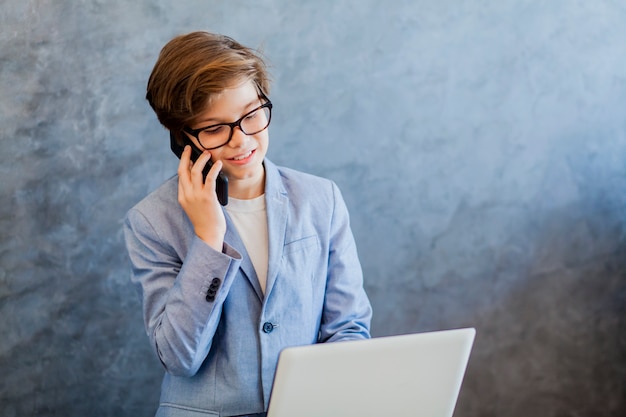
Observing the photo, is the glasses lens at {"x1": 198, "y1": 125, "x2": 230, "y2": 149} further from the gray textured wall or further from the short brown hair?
the gray textured wall

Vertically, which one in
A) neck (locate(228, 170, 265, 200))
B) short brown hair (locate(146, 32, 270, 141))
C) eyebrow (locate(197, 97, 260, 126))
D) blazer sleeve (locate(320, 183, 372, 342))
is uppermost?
short brown hair (locate(146, 32, 270, 141))

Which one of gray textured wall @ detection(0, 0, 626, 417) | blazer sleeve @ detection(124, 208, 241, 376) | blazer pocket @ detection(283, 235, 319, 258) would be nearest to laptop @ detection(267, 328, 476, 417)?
blazer sleeve @ detection(124, 208, 241, 376)

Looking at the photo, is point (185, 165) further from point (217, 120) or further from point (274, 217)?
point (274, 217)

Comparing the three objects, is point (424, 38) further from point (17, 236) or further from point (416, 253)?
point (17, 236)

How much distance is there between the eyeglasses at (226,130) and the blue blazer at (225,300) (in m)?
0.14

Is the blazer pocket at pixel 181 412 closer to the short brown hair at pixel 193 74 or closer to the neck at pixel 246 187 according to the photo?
the neck at pixel 246 187

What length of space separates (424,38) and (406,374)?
124 cm

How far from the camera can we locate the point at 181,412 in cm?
155

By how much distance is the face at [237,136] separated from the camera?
1.47 m

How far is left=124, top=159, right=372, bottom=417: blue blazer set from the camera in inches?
57.8

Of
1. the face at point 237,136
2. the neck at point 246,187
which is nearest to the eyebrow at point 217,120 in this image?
the face at point 237,136

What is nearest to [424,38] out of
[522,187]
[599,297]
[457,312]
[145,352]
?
[522,187]

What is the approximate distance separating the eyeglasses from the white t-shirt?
16 centimetres

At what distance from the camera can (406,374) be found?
4.00 feet
